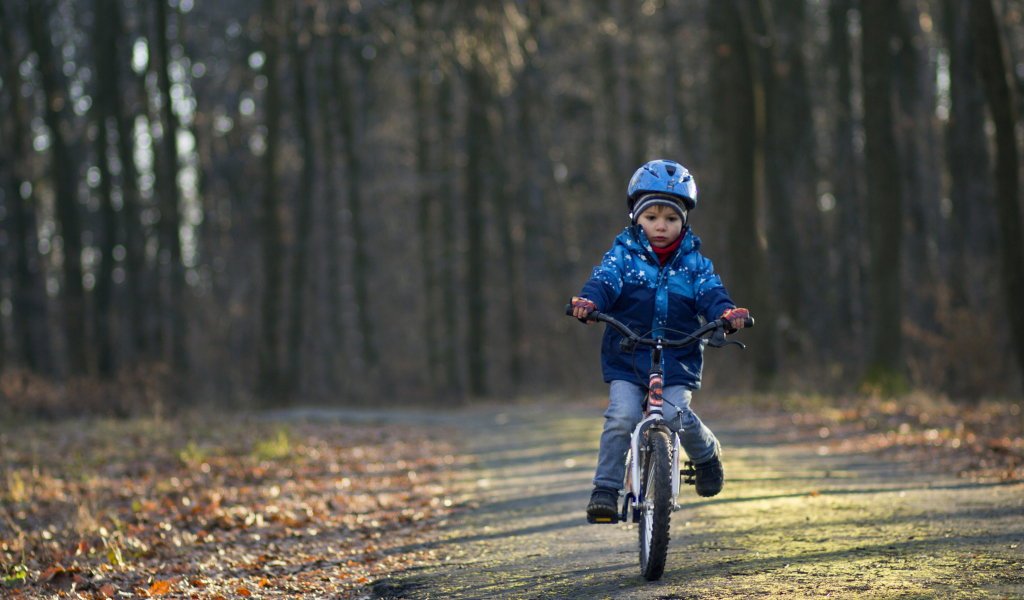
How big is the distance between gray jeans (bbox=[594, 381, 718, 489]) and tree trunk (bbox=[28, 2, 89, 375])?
20386mm

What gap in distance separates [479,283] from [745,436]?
49.8 ft

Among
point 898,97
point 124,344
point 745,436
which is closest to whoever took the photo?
point 745,436

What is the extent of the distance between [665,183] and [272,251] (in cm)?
1905

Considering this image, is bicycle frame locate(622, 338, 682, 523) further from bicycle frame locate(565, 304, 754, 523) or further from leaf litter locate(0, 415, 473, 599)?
leaf litter locate(0, 415, 473, 599)

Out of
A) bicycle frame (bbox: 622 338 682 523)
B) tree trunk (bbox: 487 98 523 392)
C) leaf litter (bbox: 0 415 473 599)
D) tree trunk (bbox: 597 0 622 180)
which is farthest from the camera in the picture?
tree trunk (bbox: 487 98 523 392)

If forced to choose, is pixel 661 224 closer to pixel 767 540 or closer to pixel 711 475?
pixel 711 475

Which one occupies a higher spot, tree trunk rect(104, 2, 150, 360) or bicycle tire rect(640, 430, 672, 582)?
tree trunk rect(104, 2, 150, 360)

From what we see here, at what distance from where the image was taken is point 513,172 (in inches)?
1144

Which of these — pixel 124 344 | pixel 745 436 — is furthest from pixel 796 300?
pixel 124 344

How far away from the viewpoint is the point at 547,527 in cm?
743

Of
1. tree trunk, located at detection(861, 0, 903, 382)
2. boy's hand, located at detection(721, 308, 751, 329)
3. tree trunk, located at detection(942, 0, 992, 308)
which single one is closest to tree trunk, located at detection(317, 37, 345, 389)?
tree trunk, located at detection(942, 0, 992, 308)

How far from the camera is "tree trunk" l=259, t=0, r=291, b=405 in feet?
76.8

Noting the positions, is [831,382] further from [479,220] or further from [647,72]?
[647,72]

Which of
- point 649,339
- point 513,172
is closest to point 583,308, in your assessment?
point 649,339
